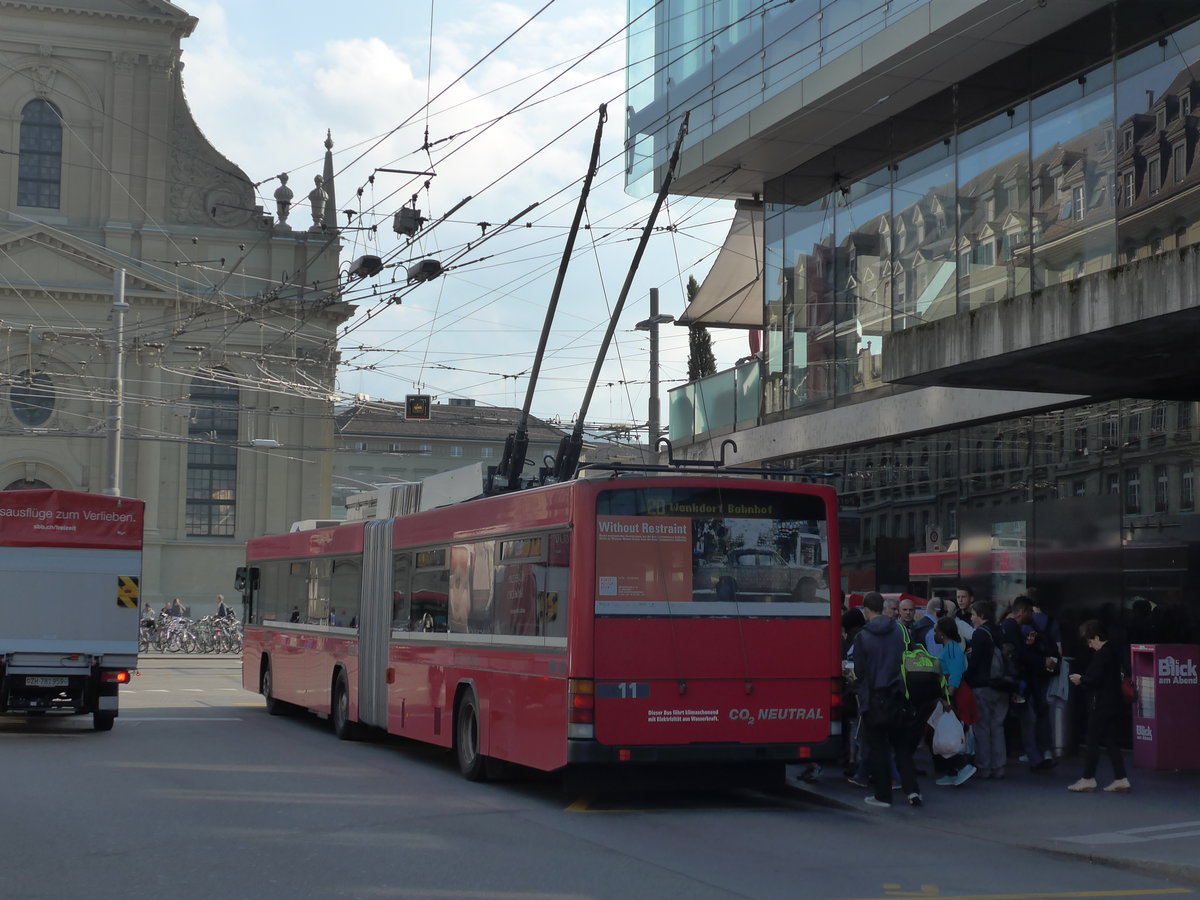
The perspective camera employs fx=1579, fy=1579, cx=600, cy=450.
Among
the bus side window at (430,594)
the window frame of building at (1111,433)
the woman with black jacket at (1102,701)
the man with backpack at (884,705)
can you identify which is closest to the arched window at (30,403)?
the bus side window at (430,594)

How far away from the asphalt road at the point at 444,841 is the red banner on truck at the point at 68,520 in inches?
166

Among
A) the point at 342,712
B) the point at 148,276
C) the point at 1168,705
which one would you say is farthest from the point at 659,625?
the point at 148,276

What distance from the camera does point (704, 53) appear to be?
2314 cm

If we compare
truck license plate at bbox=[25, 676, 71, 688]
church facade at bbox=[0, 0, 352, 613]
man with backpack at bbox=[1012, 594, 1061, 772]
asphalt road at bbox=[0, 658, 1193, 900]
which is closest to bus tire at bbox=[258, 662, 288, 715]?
truck license plate at bbox=[25, 676, 71, 688]

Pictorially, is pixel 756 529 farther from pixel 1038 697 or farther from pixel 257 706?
pixel 257 706

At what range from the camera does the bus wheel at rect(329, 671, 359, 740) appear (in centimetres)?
1928

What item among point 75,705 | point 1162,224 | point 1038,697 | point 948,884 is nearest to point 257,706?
point 75,705

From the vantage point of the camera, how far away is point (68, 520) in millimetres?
20109

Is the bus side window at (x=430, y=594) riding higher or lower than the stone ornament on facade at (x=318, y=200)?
lower

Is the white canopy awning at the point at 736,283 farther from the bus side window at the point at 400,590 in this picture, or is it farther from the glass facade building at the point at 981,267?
the bus side window at the point at 400,590

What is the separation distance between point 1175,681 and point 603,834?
5887 mm

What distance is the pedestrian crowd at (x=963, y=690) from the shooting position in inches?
505

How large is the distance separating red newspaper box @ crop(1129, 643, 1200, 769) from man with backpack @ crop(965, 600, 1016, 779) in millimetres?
1182

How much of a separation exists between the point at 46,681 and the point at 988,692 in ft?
37.9
